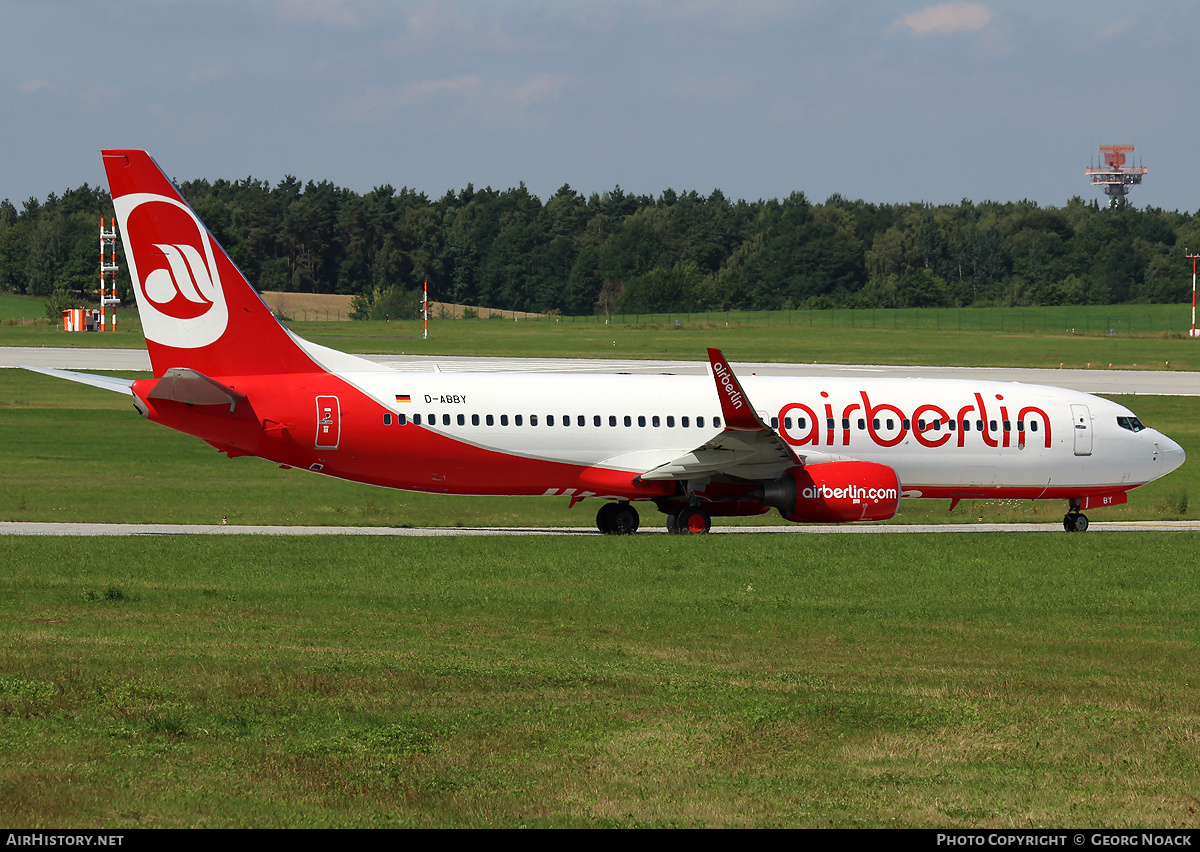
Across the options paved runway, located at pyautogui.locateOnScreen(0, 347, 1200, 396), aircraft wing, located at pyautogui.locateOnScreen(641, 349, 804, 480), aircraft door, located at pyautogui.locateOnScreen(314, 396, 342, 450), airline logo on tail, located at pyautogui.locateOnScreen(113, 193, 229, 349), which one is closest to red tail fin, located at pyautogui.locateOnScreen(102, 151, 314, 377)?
airline logo on tail, located at pyautogui.locateOnScreen(113, 193, 229, 349)

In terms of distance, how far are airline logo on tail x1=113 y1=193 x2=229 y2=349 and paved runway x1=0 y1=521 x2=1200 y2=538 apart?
4089mm

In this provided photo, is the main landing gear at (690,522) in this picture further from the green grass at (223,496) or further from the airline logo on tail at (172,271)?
the airline logo on tail at (172,271)

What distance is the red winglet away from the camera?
Answer: 28.7m

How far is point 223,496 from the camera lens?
120ft

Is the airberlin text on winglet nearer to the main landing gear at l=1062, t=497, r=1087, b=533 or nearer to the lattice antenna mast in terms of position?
the main landing gear at l=1062, t=497, r=1087, b=533

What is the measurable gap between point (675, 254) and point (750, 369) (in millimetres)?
113813

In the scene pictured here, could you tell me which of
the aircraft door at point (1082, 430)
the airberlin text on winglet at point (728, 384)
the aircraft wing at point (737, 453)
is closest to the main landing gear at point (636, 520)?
the aircraft wing at point (737, 453)

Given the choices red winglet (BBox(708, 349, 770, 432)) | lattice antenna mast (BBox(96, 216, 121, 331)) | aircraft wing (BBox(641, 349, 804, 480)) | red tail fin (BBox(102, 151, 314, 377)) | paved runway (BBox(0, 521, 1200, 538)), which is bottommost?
paved runway (BBox(0, 521, 1200, 538))

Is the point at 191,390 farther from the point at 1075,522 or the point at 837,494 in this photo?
the point at 1075,522

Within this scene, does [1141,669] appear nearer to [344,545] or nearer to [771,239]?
[344,545]

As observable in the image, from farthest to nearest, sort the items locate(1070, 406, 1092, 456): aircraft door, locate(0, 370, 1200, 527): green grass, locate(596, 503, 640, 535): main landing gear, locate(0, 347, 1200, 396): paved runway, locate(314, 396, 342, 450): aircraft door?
locate(0, 347, 1200, 396): paved runway < locate(0, 370, 1200, 527): green grass < locate(1070, 406, 1092, 456): aircraft door < locate(596, 503, 640, 535): main landing gear < locate(314, 396, 342, 450): aircraft door

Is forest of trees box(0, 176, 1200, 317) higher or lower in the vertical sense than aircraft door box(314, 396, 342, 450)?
higher
